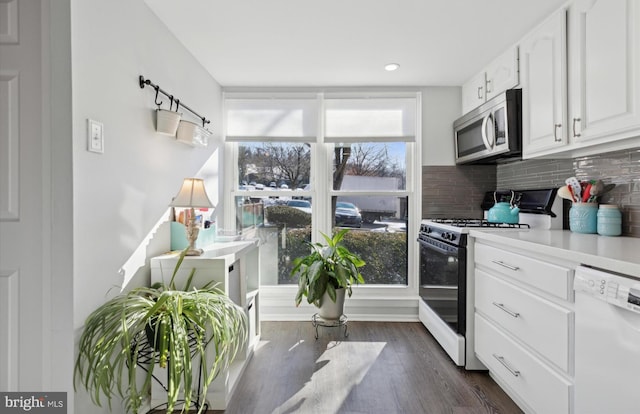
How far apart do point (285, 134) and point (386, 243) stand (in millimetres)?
1450

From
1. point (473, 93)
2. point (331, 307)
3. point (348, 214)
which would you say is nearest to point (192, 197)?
point (331, 307)

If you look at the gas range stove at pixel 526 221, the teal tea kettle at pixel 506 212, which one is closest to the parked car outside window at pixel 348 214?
the gas range stove at pixel 526 221

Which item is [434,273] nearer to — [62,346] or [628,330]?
[628,330]

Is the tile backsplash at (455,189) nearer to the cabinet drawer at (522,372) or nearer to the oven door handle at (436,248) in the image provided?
the oven door handle at (436,248)

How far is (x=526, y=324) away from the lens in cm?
168

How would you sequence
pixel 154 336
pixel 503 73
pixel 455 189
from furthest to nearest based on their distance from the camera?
pixel 455 189
pixel 503 73
pixel 154 336

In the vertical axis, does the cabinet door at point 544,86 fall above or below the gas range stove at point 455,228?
above

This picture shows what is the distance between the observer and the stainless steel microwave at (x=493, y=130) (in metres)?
2.31

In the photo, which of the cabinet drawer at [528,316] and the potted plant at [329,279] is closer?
the cabinet drawer at [528,316]

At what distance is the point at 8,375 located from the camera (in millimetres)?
1338

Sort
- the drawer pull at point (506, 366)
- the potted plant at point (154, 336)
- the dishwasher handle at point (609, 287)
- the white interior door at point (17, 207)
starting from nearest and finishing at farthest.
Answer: the dishwasher handle at point (609, 287), the potted plant at point (154, 336), the white interior door at point (17, 207), the drawer pull at point (506, 366)

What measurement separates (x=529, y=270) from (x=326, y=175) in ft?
6.50

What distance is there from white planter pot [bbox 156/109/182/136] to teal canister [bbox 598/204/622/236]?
254 cm

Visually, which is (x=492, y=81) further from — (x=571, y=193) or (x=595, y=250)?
(x=595, y=250)
